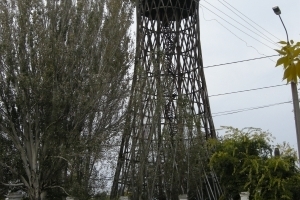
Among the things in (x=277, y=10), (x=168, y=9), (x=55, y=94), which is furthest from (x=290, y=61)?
(x=168, y=9)

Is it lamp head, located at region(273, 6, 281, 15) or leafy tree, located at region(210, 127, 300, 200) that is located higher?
lamp head, located at region(273, 6, 281, 15)

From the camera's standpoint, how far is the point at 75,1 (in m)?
14.7

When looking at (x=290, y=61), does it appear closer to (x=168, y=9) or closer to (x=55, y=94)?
(x=55, y=94)

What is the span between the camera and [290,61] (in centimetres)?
878

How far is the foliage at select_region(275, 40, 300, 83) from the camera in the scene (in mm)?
8695

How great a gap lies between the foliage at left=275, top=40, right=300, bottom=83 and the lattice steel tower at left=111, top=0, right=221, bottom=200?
21.7 feet

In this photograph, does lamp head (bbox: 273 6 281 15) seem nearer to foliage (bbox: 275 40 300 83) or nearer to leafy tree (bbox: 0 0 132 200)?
foliage (bbox: 275 40 300 83)

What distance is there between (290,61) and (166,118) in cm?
771

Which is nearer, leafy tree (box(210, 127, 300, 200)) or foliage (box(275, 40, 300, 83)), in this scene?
foliage (box(275, 40, 300, 83))

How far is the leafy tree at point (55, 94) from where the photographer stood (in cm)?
1321

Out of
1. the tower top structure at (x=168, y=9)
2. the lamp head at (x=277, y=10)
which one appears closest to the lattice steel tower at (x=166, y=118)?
the tower top structure at (x=168, y=9)

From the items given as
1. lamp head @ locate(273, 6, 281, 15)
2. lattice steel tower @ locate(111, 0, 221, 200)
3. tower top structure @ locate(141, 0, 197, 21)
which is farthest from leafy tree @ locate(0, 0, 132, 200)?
lamp head @ locate(273, 6, 281, 15)

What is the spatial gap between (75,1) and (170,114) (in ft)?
16.0

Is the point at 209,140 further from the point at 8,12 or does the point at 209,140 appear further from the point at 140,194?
the point at 8,12
